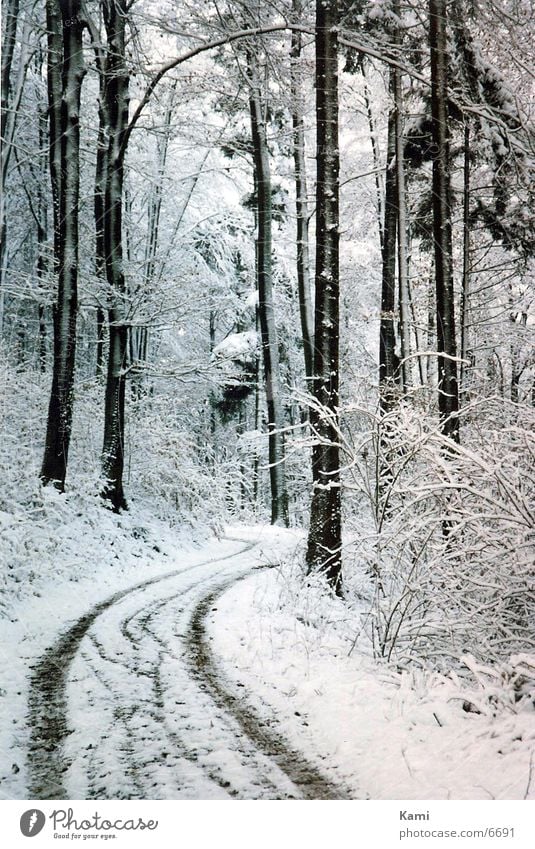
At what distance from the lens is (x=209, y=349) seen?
727 inches

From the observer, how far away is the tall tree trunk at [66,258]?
8898mm

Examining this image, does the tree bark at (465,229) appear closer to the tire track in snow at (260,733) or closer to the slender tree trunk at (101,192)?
the tire track in snow at (260,733)

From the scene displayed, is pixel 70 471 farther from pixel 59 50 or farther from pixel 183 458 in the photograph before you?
pixel 59 50

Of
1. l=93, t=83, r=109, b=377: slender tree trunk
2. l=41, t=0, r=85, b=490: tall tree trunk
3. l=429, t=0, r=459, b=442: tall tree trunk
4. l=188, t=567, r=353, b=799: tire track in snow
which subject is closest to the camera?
l=188, t=567, r=353, b=799: tire track in snow

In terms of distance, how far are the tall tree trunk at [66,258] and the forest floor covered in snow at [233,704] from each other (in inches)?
79.6

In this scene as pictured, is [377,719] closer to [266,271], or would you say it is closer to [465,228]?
[465,228]

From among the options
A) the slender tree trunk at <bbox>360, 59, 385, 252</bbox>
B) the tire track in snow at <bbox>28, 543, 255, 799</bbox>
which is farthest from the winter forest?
the slender tree trunk at <bbox>360, 59, 385, 252</bbox>

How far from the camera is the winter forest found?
11.1ft

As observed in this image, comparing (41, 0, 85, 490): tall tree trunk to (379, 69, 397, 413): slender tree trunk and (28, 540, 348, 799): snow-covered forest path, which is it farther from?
(379, 69, 397, 413): slender tree trunk

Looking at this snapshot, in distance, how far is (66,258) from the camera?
9.12m

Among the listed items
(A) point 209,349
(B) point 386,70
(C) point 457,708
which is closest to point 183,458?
(A) point 209,349
